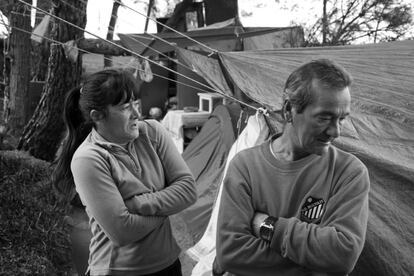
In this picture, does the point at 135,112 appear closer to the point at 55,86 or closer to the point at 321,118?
the point at 321,118

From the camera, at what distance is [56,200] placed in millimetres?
4438

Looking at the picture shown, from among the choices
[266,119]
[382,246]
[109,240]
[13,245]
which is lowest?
[13,245]

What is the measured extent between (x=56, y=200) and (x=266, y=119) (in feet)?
8.64

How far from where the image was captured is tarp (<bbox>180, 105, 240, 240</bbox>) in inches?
178

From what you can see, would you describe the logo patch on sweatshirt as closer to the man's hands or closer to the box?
the man's hands

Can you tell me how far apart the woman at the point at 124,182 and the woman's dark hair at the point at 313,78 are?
25.7 inches

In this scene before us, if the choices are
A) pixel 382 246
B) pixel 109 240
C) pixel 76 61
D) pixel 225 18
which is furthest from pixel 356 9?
pixel 109 240

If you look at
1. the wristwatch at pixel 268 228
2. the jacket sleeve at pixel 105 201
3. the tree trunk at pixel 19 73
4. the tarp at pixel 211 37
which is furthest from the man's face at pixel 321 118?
the tarp at pixel 211 37

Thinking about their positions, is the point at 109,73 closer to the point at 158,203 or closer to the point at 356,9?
the point at 158,203

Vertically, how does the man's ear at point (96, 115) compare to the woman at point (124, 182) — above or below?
above

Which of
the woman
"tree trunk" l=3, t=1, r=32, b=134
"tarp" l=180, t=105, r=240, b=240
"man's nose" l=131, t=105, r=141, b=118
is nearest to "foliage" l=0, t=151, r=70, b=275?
"tarp" l=180, t=105, r=240, b=240

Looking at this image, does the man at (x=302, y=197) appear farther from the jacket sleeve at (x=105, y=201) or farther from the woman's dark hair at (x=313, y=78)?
the jacket sleeve at (x=105, y=201)

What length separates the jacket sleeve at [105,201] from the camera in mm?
1521

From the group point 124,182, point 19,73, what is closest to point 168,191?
point 124,182
